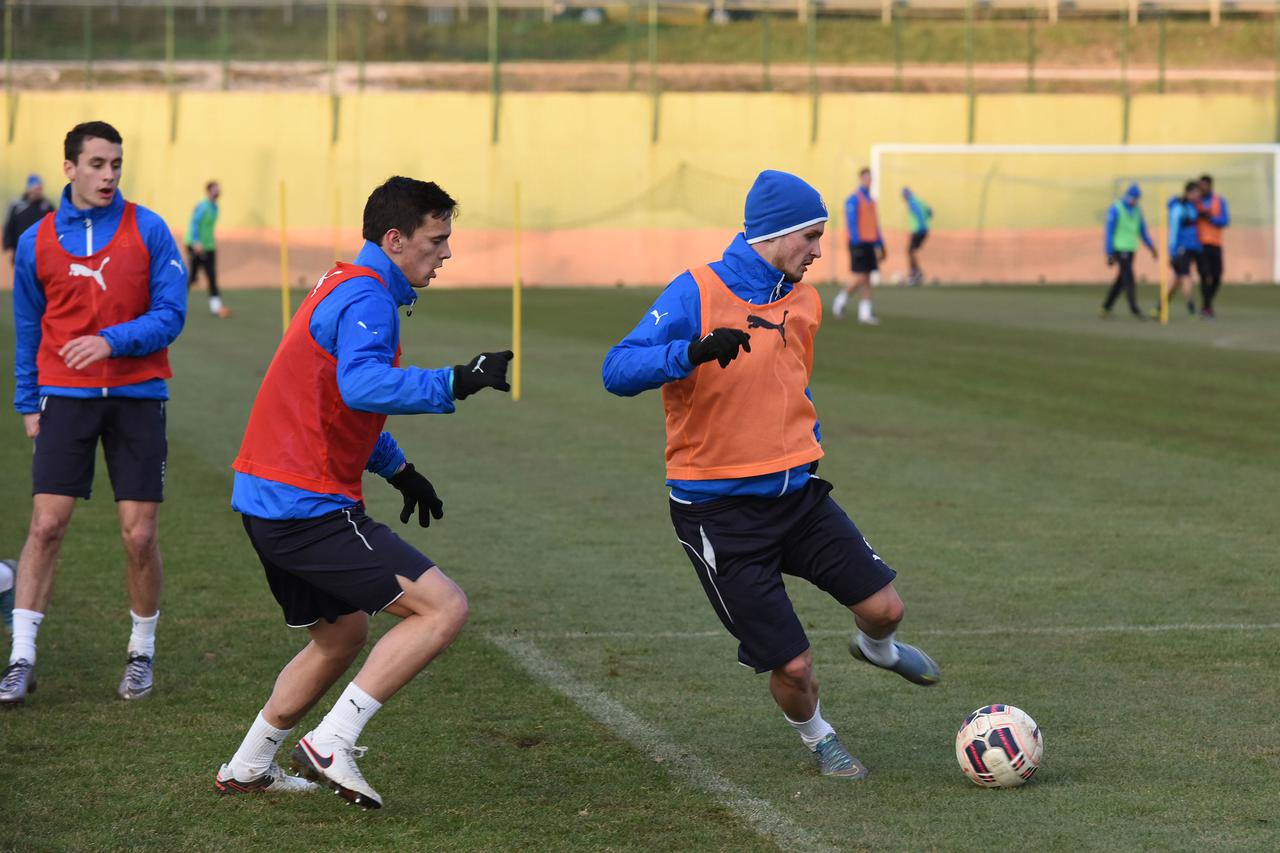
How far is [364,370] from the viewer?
501 cm

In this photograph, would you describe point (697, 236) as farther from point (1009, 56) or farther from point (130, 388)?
point (130, 388)

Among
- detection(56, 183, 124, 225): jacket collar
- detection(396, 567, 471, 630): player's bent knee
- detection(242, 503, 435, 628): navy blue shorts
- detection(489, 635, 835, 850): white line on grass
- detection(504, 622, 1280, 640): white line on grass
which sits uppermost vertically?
detection(56, 183, 124, 225): jacket collar

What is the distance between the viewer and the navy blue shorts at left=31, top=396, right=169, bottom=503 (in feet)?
23.2

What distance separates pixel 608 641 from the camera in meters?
7.95

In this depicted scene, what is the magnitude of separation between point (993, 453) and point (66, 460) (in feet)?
26.6

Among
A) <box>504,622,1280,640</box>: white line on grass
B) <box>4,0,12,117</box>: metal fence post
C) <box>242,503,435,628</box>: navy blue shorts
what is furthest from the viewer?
<box>4,0,12,117</box>: metal fence post

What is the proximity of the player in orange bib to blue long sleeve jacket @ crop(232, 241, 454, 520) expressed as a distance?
82cm

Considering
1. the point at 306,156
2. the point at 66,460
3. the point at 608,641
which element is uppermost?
the point at 306,156

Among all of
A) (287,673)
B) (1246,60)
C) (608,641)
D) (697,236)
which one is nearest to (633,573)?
(608,641)

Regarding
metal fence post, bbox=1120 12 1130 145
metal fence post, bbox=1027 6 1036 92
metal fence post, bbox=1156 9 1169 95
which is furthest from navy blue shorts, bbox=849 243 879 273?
metal fence post, bbox=1156 9 1169 95

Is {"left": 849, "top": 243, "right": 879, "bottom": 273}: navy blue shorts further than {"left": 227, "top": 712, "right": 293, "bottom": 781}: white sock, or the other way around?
{"left": 849, "top": 243, "right": 879, "bottom": 273}: navy blue shorts

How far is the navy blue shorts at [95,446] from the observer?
23.2ft

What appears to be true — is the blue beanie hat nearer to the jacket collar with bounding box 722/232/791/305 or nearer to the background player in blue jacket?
the jacket collar with bounding box 722/232/791/305

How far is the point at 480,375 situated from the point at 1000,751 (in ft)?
6.78
